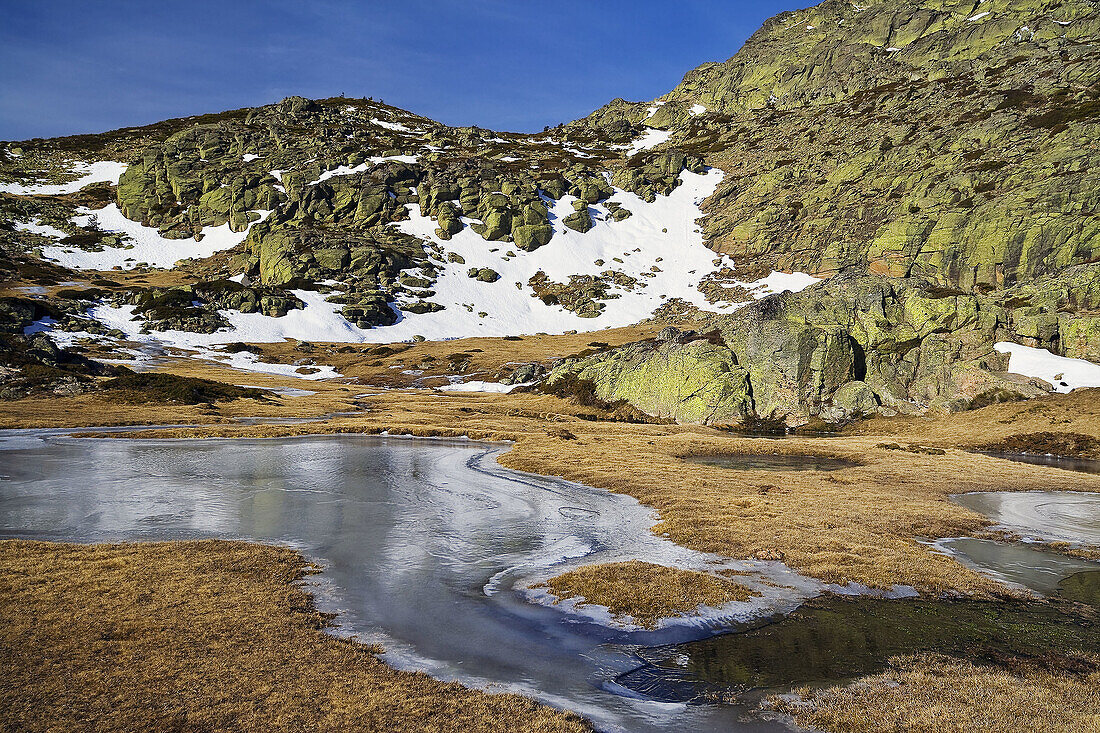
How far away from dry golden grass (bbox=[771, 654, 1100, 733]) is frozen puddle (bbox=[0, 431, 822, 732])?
1.37 metres

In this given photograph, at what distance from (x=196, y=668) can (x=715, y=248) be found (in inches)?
6848

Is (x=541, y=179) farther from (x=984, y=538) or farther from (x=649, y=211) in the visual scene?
(x=984, y=538)

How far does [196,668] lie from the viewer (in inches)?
409

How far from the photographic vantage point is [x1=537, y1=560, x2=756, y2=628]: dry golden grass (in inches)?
581

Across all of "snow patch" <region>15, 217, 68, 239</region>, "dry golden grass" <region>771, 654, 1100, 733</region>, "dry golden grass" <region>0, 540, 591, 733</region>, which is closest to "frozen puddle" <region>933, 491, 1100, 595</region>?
"dry golden grass" <region>771, 654, 1100, 733</region>

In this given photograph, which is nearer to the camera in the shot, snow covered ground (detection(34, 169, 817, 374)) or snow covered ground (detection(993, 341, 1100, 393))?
snow covered ground (detection(993, 341, 1100, 393))

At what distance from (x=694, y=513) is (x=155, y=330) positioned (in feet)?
421

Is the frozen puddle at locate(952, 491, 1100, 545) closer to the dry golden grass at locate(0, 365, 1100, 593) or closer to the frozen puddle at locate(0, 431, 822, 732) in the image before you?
the dry golden grass at locate(0, 365, 1100, 593)

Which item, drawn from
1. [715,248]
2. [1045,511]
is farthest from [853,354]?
[715,248]

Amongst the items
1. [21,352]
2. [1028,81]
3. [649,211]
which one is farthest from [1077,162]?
[21,352]

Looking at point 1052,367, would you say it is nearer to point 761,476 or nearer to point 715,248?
point 761,476

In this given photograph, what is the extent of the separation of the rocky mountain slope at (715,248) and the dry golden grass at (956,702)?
162 feet

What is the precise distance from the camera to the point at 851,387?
6044 centimetres

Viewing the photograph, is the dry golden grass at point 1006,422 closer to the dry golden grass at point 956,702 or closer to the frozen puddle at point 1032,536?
the frozen puddle at point 1032,536
